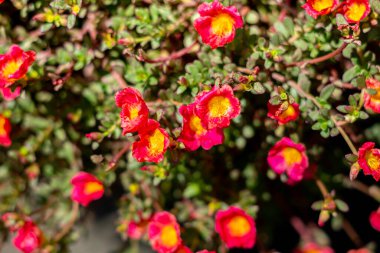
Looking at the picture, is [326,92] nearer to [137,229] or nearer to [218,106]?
[218,106]

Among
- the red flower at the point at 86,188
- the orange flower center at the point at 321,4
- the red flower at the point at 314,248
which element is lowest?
the red flower at the point at 314,248

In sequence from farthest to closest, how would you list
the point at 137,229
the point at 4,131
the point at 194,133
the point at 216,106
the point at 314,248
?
the point at 314,248, the point at 137,229, the point at 4,131, the point at 194,133, the point at 216,106

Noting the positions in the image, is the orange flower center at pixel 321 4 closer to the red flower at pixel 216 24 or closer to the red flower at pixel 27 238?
the red flower at pixel 216 24

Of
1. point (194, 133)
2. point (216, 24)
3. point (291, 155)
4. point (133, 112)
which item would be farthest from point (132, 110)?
point (291, 155)

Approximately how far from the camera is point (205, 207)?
5.77ft

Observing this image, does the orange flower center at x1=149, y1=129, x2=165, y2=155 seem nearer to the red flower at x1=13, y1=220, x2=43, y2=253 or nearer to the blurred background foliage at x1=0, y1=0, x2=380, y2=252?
the blurred background foliage at x1=0, y1=0, x2=380, y2=252

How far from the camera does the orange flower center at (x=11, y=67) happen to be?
132 cm

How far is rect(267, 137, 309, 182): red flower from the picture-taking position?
1434mm

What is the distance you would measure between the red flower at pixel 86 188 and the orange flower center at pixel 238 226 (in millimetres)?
391

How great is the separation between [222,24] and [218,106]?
21cm

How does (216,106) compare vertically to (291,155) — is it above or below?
above

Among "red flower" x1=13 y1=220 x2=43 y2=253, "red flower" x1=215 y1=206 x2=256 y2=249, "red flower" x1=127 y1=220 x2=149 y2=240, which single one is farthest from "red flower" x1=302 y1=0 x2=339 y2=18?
"red flower" x1=13 y1=220 x2=43 y2=253

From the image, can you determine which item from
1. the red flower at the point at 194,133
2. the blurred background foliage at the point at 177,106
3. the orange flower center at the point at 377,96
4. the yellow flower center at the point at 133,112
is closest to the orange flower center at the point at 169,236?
the blurred background foliage at the point at 177,106

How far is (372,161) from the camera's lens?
124 cm
